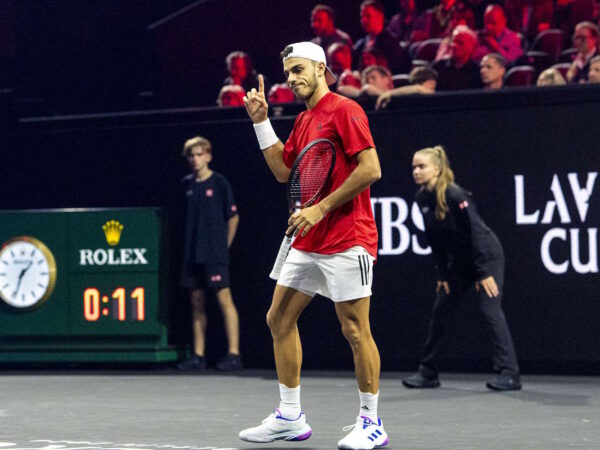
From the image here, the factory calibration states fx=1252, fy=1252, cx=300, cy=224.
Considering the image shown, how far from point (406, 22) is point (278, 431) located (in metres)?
8.55

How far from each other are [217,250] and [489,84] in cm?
283

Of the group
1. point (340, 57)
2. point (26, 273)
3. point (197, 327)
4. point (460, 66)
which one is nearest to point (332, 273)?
point (197, 327)

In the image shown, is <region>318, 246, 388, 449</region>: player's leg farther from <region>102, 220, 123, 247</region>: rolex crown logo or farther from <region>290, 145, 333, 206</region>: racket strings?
<region>102, 220, 123, 247</region>: rolex crown logo

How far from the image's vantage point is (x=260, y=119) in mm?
6664

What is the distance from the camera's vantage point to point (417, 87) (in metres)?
10.9

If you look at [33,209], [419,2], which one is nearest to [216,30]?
[419,2]

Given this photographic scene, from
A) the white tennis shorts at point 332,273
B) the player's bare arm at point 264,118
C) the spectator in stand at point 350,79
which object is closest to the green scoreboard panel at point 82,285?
the spectator in stand at point 350,79

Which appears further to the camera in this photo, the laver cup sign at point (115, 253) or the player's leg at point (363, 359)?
the laver cup sign at point (115, 253)

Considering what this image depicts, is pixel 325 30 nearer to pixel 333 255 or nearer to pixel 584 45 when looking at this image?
pixel 584 45

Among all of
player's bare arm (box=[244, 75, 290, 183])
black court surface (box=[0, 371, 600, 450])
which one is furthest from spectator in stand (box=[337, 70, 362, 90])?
player's bare arm (box=[244, 75, 290, 183])

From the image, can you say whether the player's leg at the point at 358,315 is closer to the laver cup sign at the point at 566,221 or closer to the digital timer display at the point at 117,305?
the laver cup sign at the point at 566,221

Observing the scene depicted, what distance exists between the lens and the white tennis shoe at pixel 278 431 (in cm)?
655

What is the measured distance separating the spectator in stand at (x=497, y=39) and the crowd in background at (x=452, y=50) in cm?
1

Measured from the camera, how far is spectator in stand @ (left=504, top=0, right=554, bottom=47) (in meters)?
13.2
